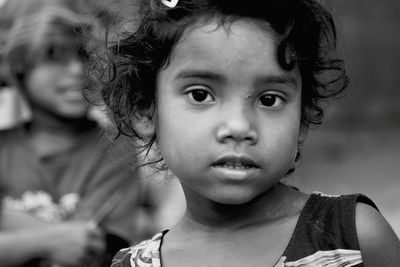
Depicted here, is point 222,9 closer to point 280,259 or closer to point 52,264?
point 280,259

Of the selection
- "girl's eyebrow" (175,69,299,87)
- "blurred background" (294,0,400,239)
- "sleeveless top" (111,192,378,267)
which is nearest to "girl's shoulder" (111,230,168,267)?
"sleeveless top" (111,192,378,267)

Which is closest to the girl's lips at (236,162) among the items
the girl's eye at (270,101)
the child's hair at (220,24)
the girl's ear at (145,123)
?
the girl's eye at (270,101)

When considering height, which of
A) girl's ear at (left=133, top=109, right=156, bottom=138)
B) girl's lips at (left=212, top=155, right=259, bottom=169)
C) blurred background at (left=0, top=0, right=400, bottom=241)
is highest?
girl's lips at (left=212, top=155, right=259, bottom=169)

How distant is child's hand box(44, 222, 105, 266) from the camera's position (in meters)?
3.62

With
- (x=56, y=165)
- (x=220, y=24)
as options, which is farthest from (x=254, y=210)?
(x=56, y=165)

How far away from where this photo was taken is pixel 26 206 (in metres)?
3.87

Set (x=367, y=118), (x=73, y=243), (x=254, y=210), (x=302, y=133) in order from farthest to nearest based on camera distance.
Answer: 1. (x=367, y=118)
2. (x=73, y=243)
3. (x=302, y=133)
4. (x=254, y=210)

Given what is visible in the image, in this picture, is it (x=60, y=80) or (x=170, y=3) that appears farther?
(x=60, y=80)

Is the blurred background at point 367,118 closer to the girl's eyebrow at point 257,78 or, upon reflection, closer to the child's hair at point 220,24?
the child's hair at point 220,24

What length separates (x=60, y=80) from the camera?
4047mm

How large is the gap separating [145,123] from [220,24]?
469mm

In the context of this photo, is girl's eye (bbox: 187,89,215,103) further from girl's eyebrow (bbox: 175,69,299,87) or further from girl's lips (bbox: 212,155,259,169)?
girl's lips (bbox: 212,155,259,169)

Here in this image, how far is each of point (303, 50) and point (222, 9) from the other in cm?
26

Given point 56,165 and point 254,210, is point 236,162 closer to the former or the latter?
point 254,210
